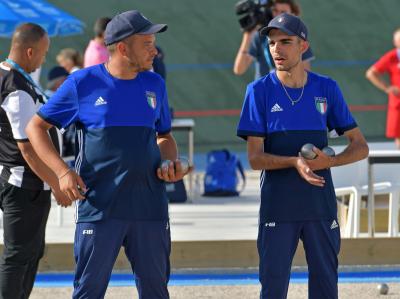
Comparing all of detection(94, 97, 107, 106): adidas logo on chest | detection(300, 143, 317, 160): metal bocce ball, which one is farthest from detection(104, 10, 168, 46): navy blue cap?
detection(300, 143, 317, 160): metal bocce ball

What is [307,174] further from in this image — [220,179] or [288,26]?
[220,179]

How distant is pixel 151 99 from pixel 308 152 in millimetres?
770

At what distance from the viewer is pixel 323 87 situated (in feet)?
18.9

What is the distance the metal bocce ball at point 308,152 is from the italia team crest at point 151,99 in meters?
0.72

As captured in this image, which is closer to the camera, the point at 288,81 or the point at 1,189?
the point at 288,81

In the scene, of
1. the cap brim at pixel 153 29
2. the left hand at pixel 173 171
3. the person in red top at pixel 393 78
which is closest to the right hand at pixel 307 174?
the left hand at pixel 173 171

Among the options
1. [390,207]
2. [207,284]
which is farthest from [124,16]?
[390,207]

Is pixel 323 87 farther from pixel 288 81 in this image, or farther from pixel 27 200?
pixel 27 200

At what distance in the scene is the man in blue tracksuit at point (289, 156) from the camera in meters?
5.66

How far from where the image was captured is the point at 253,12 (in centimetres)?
1032

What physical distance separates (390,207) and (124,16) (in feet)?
15.0

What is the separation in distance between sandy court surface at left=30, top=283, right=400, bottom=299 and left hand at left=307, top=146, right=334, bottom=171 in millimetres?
2322

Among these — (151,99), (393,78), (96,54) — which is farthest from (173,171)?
(393,78)

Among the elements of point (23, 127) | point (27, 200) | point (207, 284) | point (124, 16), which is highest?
point (124, 16)
